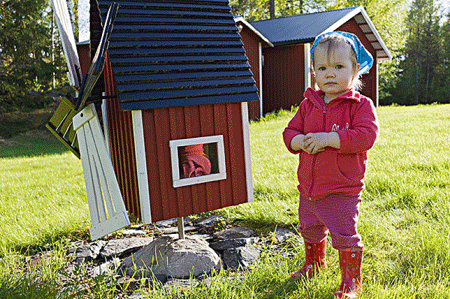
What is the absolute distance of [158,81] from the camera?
277 cm

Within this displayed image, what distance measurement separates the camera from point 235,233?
143 inches

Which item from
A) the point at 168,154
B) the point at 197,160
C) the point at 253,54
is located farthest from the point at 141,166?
the point at 253,54

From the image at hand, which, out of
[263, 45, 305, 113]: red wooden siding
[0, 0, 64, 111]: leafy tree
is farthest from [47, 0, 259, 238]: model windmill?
[0, 0, 64, 111]: leafy tree

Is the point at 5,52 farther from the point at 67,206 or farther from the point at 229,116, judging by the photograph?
the point at 229,116

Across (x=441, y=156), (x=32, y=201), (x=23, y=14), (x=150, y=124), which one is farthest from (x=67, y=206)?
(x=23, y=14)

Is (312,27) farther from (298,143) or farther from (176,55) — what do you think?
(298,143)

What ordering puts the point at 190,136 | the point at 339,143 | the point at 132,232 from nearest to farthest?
the point at 339,143
the point at 190,136
the point at 132,232

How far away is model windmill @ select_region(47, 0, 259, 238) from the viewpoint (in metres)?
2.73

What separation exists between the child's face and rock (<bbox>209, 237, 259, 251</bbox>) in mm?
1544

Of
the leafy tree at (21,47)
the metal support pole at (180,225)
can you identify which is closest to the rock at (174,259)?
the metal support pole at (180,225)

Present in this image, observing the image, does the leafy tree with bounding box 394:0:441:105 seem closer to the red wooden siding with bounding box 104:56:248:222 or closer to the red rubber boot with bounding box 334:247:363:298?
the red wooden siding with bounding box 104:56:248:222

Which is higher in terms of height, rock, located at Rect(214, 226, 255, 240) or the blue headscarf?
the blue headscarf

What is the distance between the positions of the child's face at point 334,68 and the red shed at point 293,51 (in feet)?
39.0

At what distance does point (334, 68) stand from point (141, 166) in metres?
1.41
